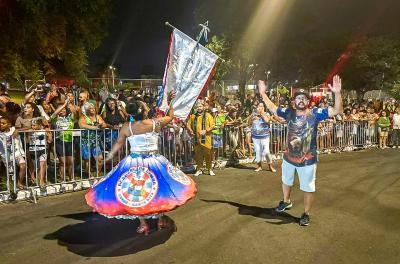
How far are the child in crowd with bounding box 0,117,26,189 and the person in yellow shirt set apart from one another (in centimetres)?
387

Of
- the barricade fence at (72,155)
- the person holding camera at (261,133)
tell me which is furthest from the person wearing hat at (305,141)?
the person holding camera at (261,133)

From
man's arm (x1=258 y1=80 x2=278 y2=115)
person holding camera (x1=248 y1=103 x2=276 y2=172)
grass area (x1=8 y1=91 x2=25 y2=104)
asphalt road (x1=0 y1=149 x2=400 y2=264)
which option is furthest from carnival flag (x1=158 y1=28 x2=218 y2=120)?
grass area (x1=8 y1=91 x2=25 y2=104)

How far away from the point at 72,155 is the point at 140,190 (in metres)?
4.10

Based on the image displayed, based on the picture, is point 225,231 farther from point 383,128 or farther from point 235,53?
point 235,53

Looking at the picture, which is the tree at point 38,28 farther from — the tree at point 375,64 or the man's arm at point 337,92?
the tree at point 375,64

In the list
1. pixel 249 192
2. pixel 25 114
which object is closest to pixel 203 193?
pixel 249 192

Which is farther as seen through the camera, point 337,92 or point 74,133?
point 74,133

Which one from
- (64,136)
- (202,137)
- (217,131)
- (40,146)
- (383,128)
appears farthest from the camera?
(383,128)

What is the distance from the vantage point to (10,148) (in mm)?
8188

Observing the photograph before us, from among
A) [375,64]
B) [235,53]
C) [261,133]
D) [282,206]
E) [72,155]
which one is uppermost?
[375,64]

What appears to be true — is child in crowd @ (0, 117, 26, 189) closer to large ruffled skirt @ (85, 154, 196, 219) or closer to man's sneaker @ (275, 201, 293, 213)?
large ruffled skirt @ (85, 154, 196, 219)

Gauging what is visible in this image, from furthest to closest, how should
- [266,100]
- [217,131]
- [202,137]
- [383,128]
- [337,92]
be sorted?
[383,128], [217,131], [202,137], [266,100], [337,92]

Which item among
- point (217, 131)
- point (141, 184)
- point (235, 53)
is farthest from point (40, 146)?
point (235, 53)

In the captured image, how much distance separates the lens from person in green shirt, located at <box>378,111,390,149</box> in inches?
647
